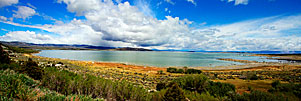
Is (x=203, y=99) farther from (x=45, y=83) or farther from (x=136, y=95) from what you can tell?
(x=45, y=83)

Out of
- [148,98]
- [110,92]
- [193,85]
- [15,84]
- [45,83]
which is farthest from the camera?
[193,85]

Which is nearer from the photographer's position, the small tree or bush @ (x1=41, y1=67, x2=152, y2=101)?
the small tree

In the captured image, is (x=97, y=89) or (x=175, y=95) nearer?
(x=175, y=95)

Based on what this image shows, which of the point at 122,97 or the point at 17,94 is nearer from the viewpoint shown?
the point at 17,94

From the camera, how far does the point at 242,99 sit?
17.1ft

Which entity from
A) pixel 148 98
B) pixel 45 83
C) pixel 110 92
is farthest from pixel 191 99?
pixel 45 83

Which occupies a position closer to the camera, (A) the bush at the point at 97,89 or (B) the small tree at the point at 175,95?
(B) the small tree at the point at 175,95

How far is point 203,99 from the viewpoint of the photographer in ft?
17.9

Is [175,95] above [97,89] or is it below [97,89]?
above

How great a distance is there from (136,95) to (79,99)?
2.53m

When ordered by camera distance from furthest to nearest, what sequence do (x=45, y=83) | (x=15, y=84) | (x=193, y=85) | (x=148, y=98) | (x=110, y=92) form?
(x=193, y=85)
(x=45, y=83)
(x=110, y=92)
(x=148, y=98)
(x=15, y=84)

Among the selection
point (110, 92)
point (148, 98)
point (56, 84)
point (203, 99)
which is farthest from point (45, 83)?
point (203, 99)

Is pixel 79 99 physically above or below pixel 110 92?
above

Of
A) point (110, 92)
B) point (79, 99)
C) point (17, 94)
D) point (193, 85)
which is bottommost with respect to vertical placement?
point (193, 85)
